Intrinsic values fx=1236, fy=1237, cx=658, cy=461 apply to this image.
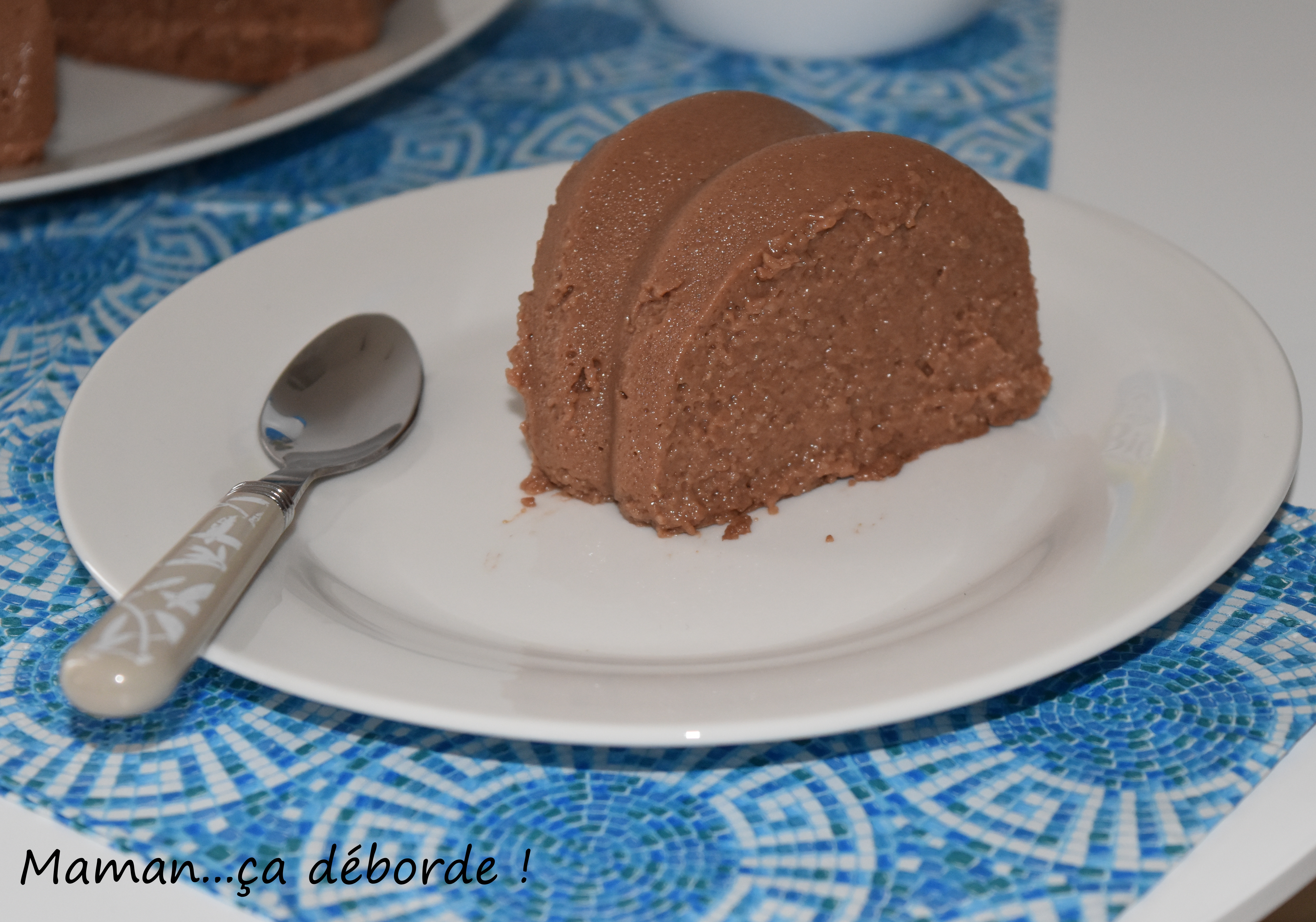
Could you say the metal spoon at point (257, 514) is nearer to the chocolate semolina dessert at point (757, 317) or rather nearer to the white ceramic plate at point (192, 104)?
the chocolate semolina dessert at point (757, 317)

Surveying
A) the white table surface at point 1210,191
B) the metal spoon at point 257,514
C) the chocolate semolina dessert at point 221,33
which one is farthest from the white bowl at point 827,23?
the metal spoon at point 257,514

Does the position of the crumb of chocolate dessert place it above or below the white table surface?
below

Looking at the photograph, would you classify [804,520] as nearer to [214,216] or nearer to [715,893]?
[715,893]

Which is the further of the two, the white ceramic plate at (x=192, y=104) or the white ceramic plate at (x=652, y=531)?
the white ceramic plate at (x=192, y=104)

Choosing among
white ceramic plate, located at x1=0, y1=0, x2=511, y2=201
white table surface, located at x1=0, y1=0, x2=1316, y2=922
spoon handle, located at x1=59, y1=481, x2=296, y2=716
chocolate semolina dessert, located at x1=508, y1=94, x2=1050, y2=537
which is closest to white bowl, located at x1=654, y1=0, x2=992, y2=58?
white table surface, located at x1=0, y1=0, x2=1316, y2=922

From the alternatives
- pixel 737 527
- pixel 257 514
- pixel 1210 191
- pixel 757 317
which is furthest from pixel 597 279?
pixel 1210 191

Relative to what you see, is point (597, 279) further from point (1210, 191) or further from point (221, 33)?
point (221, 33)

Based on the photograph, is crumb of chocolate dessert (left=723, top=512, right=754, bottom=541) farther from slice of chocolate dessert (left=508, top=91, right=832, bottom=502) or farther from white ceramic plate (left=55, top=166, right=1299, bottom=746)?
slice of chocolate dessert (left=508, top=91, right=832, bottom=502)
